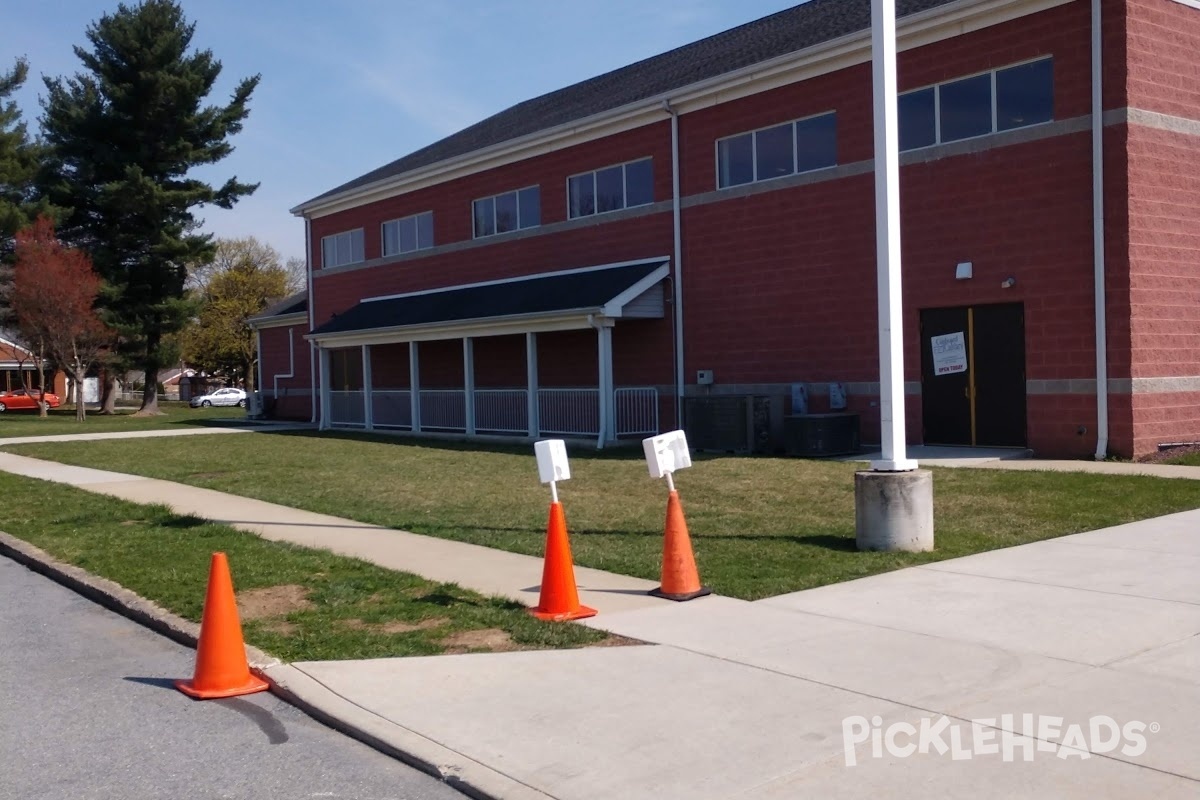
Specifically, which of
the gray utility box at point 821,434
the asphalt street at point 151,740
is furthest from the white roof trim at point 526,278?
the asphalt street at point 151,740

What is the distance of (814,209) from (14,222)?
34.0 meters

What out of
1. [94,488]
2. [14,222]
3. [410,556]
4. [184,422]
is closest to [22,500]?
[94,488]

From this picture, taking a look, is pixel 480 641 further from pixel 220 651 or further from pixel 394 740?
pixel 394 740

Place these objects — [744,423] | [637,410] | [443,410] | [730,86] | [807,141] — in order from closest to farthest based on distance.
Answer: [744,423] < [807,141] < [730,86] < [637,410] < [443,410]

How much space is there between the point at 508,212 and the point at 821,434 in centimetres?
1182

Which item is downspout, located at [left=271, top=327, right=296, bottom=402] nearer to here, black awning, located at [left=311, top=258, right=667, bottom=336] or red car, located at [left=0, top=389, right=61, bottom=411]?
black awning, located at [left=311, top=258, right=667, bottom=336]

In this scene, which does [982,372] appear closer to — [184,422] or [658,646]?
[658,646]

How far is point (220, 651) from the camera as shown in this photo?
253 inches

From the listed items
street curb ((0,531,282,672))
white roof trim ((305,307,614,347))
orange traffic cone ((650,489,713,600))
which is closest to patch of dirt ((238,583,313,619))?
street curb ((0,531,282,672))

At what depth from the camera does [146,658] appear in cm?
732

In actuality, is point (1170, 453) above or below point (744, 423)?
below

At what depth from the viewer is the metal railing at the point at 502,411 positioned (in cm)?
2497

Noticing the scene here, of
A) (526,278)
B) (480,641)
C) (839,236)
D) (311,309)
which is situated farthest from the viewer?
(311,309)

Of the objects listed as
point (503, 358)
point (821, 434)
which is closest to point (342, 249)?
point (503, 358)
